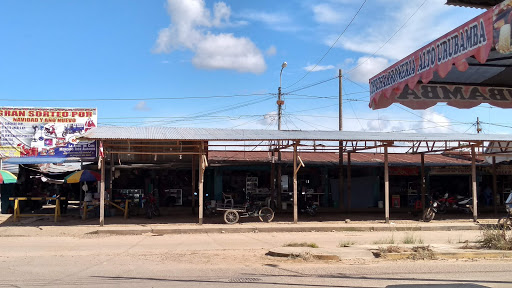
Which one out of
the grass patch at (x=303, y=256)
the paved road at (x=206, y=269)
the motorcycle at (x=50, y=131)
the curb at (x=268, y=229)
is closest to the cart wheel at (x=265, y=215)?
the curb at (x=268, y=229)

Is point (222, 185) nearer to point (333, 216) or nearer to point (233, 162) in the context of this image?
point (233, 162)

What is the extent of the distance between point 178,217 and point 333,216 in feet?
24.1

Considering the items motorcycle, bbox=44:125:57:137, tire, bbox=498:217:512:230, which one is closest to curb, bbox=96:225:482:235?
tire, bbox=498:217:512:230

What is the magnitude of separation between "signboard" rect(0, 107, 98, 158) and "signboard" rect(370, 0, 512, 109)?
695 inches

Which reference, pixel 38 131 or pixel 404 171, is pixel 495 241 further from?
pixel 38 131

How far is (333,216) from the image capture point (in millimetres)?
21906

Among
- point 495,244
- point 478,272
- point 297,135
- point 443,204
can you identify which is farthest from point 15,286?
point 443,204

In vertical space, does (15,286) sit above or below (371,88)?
below

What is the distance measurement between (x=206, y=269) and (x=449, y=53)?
592cm

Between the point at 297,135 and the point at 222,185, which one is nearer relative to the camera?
the point at 297,135

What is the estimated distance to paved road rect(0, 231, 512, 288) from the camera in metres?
7.71

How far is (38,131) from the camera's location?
22.7 meters

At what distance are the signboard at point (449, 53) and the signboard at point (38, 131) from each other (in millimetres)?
17642

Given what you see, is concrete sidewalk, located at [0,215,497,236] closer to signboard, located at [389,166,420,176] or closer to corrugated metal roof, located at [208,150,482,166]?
corrugated metal roof, located at [208,150,482,166]
